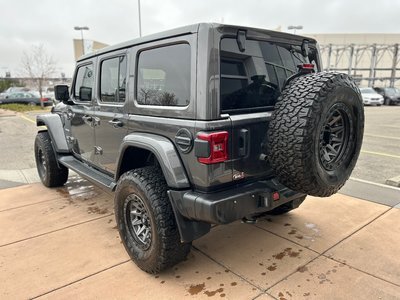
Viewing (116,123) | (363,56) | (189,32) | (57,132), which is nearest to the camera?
(189,32)

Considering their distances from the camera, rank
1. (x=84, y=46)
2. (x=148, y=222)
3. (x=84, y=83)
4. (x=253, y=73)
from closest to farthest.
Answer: (x=253, y=73) → (x=148, y=222) → (x=84, y=83) → (x=84, y=46)

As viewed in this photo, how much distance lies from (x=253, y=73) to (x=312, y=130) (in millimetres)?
653

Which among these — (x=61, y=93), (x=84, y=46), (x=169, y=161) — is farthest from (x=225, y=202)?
(x=84, y=46)

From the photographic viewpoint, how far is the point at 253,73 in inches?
98.9

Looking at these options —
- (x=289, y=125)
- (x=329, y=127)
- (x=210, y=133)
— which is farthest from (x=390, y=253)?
(x=210, y=133)

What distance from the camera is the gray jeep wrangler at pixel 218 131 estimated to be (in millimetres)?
2258

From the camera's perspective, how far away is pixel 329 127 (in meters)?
2.56

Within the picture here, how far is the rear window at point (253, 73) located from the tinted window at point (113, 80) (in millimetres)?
1203

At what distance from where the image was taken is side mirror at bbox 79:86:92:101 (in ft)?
12.6

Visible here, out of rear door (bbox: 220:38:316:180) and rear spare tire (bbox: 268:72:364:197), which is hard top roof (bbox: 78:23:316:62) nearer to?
rear door (bbox: 220:38:316:180)

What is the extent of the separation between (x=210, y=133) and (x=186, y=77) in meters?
0.52

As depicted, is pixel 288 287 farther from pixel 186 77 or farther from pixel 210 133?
pixel 186 77

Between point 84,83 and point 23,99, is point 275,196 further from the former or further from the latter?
point 23,99

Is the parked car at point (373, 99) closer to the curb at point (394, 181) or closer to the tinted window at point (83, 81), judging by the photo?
the curb at point (394, 181)
